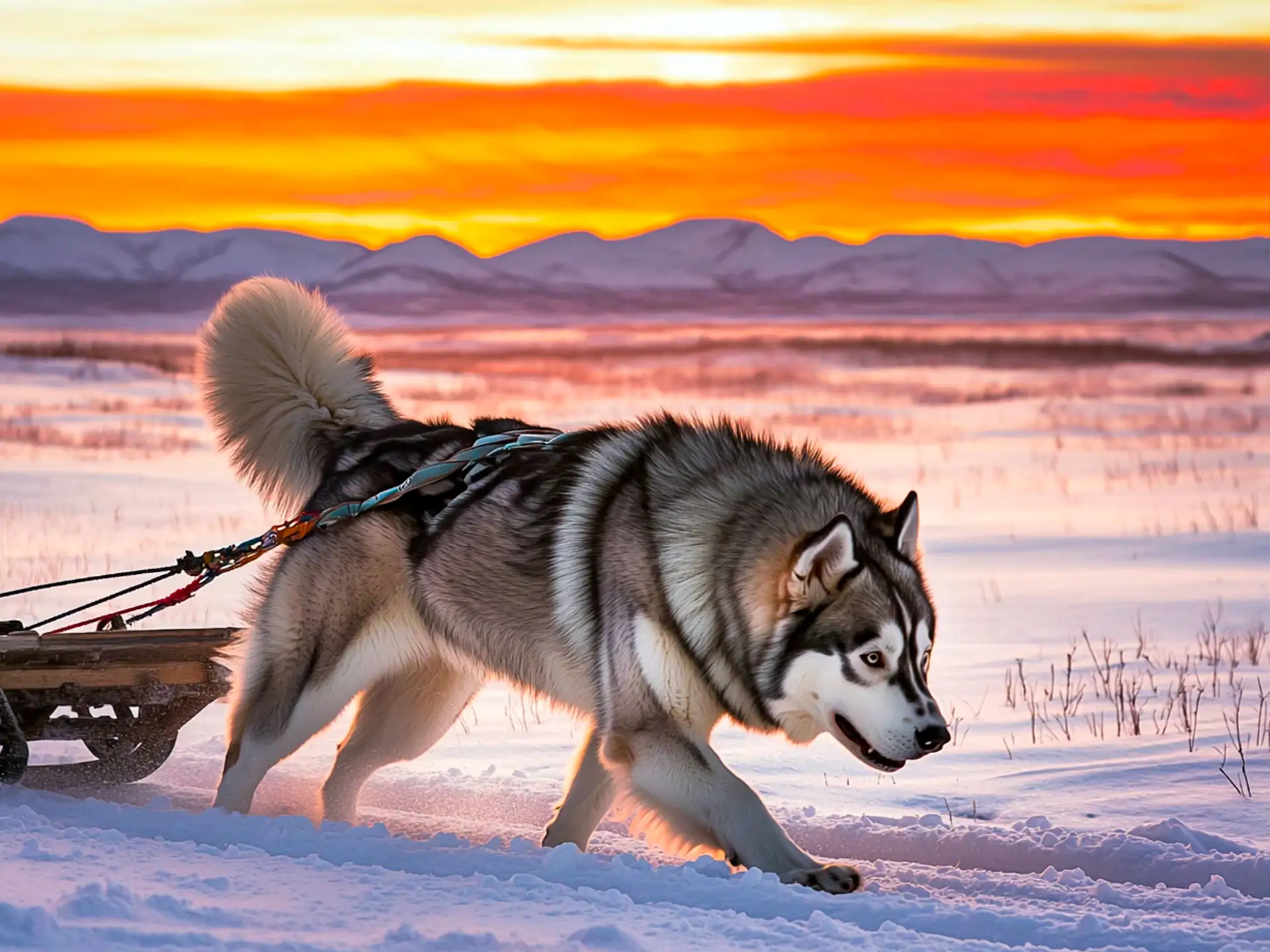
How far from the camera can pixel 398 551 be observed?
5.30 m

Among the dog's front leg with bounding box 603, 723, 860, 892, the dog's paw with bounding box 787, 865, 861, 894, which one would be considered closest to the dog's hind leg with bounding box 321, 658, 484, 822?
the dog's front leg with bounding box 603, 723, 860, 892

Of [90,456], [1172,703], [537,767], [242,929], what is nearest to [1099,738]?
[1172,703]

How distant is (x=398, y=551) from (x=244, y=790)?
0.96 metres

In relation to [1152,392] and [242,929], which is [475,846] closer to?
[242,929]

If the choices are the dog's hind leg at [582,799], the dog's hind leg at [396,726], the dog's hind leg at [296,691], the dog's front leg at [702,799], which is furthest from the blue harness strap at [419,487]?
the dog's front leg at [702,799]

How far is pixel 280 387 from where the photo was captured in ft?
19.0

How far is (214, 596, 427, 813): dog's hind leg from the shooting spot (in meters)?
5.27

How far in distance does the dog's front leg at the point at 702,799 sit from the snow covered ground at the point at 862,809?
0.19 meters

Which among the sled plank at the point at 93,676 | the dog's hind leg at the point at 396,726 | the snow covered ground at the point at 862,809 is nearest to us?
the snow covered ground at the point at 862,809

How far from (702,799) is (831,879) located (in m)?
0.43

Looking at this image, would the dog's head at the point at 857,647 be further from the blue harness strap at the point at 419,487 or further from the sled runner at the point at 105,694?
the sled runner at the point at 105,694

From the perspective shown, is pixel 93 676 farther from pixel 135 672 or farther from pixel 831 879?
pixel 831 879

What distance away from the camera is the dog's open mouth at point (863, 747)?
4.54 m

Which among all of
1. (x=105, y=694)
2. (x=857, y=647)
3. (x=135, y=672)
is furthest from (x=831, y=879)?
(x=105, y=694)
